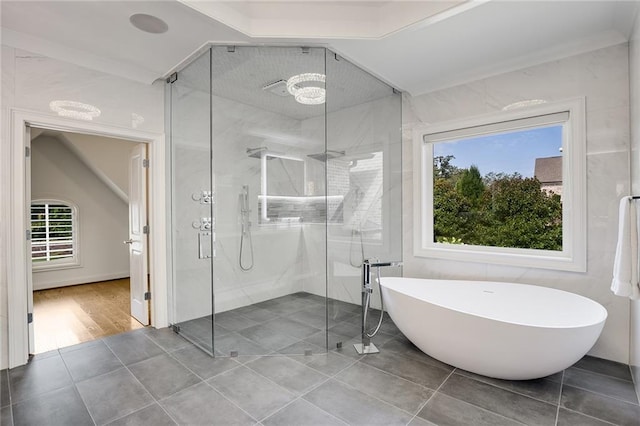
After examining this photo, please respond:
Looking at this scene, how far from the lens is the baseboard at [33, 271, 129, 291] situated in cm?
495

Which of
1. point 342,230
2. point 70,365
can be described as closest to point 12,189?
point 70,365

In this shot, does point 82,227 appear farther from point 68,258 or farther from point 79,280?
point 79,280

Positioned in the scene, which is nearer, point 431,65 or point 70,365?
point 70,365

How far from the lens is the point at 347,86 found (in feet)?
10.4

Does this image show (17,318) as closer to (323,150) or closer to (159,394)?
(159,394)

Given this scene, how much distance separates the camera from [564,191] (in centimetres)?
276

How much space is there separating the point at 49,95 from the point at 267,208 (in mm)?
2145

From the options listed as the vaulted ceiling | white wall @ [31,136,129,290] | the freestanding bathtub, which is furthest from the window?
the freestanding bathtub

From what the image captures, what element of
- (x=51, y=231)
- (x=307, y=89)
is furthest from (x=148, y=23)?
(x=51, y=231)

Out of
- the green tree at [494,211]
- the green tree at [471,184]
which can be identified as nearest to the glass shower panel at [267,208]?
the green tree at [494,211]

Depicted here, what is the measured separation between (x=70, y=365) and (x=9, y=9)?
8.75 ft

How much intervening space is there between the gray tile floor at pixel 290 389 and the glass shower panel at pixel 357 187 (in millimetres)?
363

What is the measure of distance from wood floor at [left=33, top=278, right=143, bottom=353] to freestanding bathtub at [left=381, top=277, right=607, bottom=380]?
2.91 meters

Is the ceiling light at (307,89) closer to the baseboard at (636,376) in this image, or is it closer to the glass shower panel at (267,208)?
the glass shower panel at (267,208)
